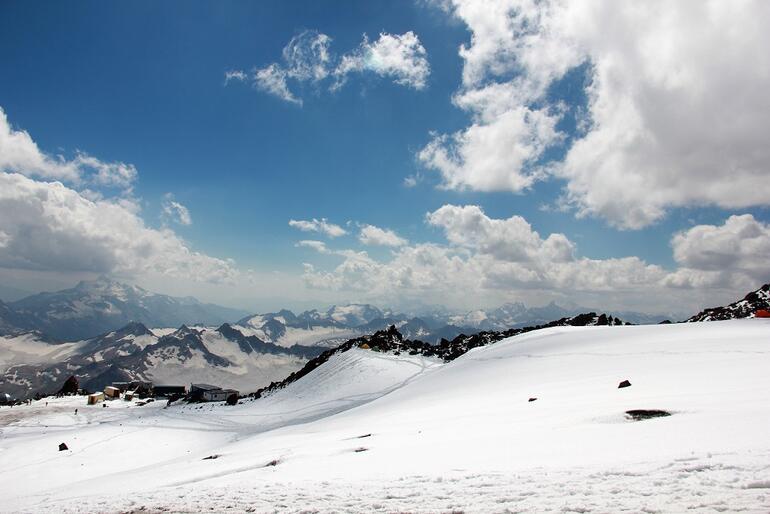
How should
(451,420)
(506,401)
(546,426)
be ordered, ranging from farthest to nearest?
(506,401) < (451,420) < (546,426)

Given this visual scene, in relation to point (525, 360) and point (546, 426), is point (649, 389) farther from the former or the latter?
point (525, 360)

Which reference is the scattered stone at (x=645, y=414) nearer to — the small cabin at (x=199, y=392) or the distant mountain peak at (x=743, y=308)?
the distant mountain peak at (x=743, y=308)

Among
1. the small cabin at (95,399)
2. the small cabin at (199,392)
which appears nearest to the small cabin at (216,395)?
the small cabin at (199,392)

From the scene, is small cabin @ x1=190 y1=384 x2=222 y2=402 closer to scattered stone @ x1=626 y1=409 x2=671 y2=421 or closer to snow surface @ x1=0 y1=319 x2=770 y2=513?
snow surface @ x1=0 y1=319 x2=770 y2=513

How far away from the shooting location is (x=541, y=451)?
12.7 m

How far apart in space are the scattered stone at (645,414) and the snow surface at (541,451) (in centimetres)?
41

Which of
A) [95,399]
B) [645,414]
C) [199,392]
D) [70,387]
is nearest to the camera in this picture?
[645,414]

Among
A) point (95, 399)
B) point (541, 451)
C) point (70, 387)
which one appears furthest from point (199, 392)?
point (541, 451)

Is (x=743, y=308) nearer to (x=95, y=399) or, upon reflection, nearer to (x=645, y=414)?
Result: (x=645, y=414)

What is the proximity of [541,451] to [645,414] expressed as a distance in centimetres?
461

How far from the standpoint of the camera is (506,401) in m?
23.3

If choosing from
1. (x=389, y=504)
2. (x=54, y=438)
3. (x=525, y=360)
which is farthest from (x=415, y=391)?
(x=54, y=438)

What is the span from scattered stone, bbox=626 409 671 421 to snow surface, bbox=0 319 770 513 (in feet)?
1.34

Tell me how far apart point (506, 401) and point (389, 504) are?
1422 centimetres
